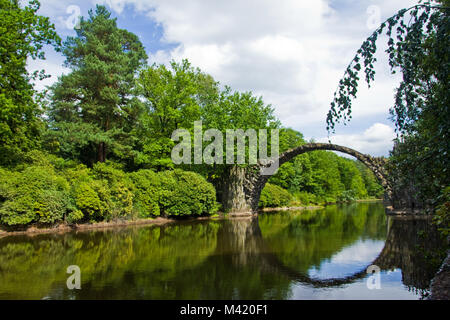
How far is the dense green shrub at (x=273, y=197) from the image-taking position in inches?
1229

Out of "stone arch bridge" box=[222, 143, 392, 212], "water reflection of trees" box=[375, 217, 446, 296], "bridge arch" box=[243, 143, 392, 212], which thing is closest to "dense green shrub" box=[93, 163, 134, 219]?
"stone arch bridge" box=[222, 143, 392, 212]

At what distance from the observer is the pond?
6.32m

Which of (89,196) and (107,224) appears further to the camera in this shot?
(107,224)

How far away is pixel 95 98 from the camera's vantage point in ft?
71.9

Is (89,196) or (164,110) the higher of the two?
(164,110)

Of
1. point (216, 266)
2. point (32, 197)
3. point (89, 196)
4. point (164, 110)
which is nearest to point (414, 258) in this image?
point (216, 266)

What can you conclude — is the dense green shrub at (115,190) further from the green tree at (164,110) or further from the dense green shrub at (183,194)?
the green tree at (164,110)

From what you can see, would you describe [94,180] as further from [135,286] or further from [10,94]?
[135,286]

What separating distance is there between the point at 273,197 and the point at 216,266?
24.7 m

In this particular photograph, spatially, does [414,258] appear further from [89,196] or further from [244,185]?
[244,185]

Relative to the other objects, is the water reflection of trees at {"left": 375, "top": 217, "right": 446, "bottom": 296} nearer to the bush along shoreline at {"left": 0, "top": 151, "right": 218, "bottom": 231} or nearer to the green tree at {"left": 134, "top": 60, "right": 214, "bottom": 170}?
the bush along shoreline at {"left": 0, "top": 151, "right": 218, "bottom": 231}

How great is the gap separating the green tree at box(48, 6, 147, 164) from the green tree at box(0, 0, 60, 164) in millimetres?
4266

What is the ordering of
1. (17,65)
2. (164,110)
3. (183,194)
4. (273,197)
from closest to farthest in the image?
(17,65) < (183,194) < (164,110) < (273,197)

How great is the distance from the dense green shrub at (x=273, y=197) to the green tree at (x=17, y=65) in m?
20.9
